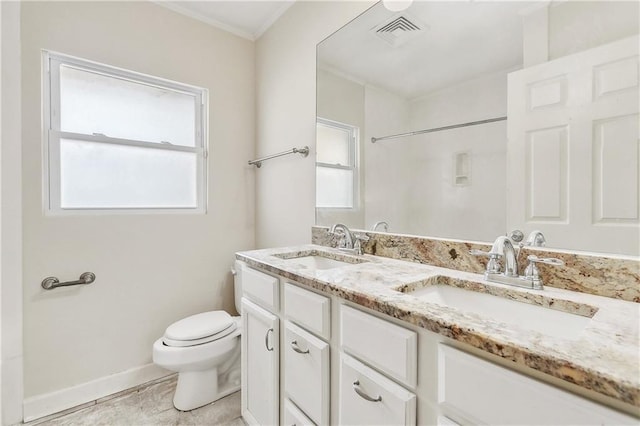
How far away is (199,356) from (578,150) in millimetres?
1852

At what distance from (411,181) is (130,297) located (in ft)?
6.05

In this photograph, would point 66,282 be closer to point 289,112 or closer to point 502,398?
point 289,112

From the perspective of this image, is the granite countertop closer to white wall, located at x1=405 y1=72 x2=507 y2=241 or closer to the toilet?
white wall, located at x1=405 y1=72 x2=507 y2=241

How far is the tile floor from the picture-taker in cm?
155

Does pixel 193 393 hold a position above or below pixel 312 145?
below

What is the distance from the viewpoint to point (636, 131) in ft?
2.52

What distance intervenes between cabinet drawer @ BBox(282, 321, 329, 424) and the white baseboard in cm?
131

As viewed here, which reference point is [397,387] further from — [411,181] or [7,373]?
[7,373]

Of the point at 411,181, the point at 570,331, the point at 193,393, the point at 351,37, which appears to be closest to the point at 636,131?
the point at 570,331

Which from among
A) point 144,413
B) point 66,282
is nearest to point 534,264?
point 144,413

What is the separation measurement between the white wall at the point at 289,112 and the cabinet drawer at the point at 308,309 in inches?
31.0

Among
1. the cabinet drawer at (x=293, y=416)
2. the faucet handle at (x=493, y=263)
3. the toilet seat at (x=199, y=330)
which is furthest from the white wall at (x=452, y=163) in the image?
the toilet seat at (x=199, y=330)

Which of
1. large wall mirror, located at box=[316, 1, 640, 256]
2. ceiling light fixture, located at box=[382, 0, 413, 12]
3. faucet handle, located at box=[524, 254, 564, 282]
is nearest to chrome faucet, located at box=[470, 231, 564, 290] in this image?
faucet handle, located at box=[524, 254, 564, 282]

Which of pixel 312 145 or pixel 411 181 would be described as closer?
pixel 411 181
